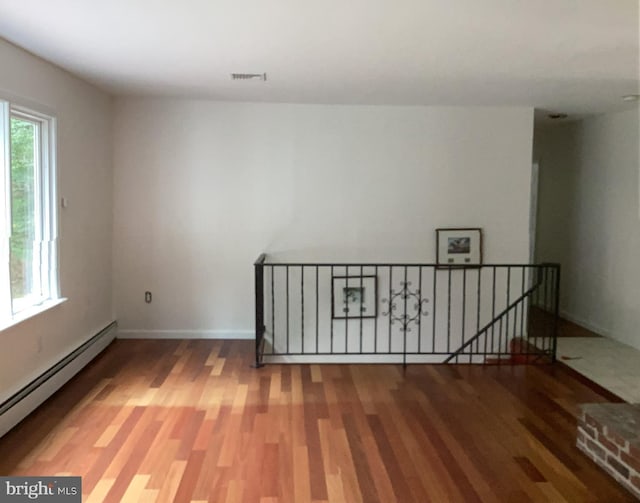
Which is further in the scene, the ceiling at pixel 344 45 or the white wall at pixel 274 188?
the white wall at pixel 274 188

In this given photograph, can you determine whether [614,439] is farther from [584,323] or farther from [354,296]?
[584,323]

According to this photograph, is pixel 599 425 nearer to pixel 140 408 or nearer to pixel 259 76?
pixel 140 408

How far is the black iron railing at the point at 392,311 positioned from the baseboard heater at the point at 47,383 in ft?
5.68

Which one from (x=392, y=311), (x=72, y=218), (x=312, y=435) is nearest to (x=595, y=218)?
(x=392, y=311)

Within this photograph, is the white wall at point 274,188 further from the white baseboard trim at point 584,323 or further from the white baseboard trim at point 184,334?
the white baseboard trim at point 584,323

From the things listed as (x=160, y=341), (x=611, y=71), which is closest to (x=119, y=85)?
(x=160, y=341)

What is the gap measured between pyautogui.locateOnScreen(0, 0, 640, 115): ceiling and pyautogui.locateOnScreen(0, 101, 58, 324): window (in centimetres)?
57

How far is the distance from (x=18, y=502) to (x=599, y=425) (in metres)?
3.20

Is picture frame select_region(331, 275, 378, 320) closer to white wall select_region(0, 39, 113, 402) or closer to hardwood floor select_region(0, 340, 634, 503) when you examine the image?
hardwood floor select_region(0, 340, 634, 503)

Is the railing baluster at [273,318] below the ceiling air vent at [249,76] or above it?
below

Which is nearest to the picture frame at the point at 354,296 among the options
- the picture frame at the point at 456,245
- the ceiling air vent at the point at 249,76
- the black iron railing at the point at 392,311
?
the black iron railing at the point at 392,311

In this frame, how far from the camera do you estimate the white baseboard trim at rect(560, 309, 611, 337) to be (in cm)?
648

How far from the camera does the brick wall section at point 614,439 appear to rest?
2943mm

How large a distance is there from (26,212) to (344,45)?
260 centimetres
